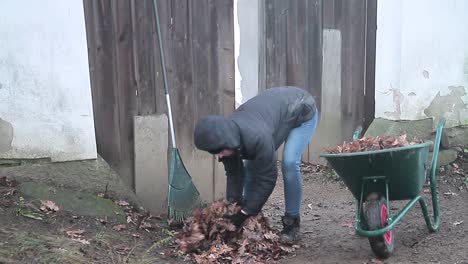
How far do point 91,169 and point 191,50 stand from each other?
1.38 metres

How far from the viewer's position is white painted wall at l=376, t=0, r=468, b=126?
6797 mm

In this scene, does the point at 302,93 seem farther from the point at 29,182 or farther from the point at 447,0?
the point at 447,0

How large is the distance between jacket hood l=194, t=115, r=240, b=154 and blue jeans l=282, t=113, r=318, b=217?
898 millimetres

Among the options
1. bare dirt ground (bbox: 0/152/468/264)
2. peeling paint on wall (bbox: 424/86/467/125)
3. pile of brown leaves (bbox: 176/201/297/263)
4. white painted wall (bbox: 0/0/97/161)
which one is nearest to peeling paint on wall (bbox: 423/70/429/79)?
peeling paint on wall (bbox: 424/86/467/125)

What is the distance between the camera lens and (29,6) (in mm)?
4750

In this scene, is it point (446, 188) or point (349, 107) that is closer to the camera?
point (446, 188)

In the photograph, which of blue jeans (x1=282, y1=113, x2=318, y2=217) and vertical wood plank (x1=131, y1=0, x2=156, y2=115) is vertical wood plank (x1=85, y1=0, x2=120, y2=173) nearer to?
vertical wood plank (x1=131, y1=0, x2=156, y2=115)

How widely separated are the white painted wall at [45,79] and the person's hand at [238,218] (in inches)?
54.9

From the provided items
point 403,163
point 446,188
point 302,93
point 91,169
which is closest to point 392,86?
point 446,188

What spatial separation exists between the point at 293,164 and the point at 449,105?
9.74ft

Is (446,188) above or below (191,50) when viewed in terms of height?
below

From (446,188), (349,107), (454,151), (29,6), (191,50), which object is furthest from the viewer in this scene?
(349,107)

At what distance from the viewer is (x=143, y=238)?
15.8 ft

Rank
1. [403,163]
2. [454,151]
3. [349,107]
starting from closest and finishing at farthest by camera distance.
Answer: [403,163]
[454,151]
[349,107]
